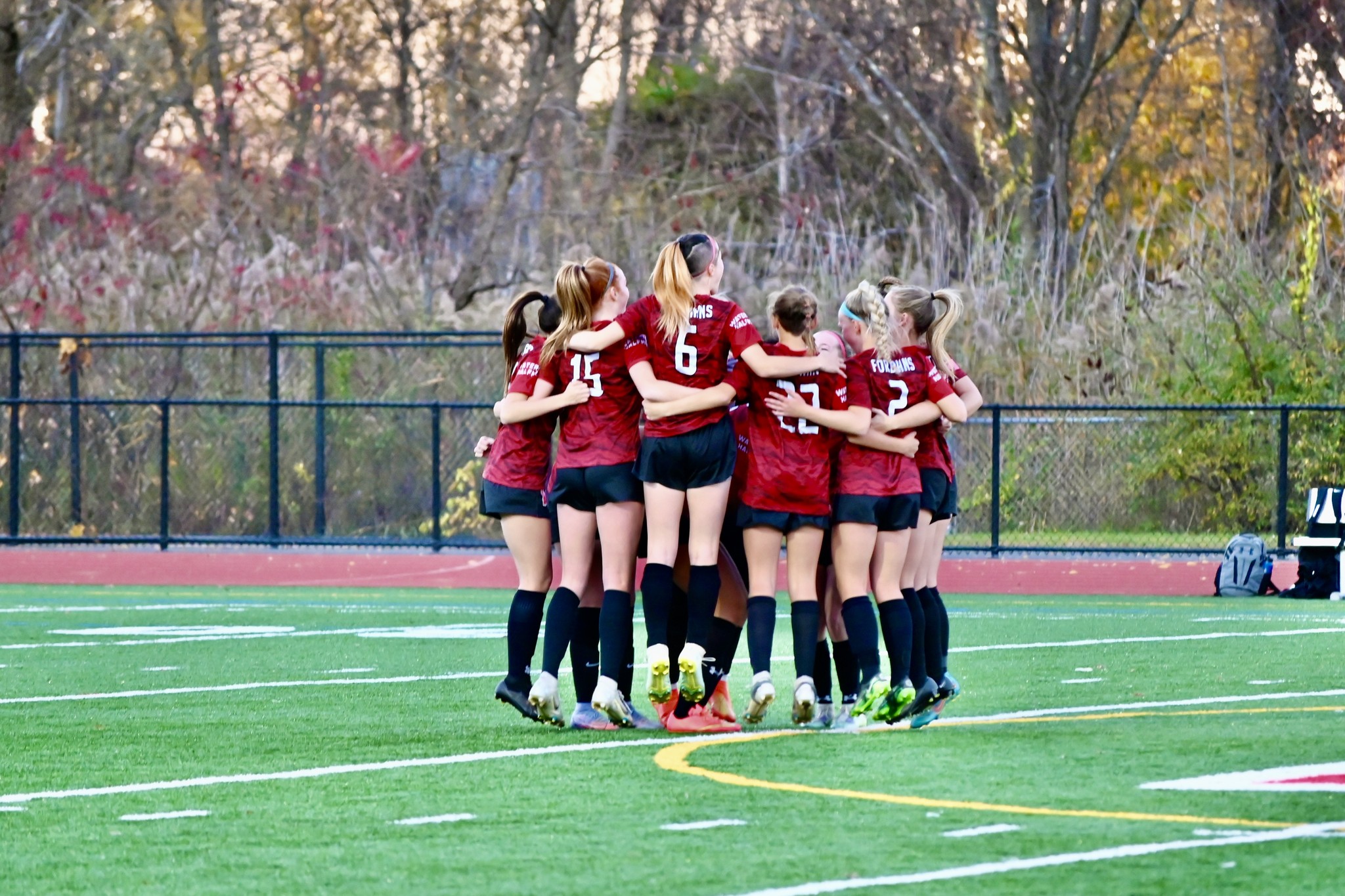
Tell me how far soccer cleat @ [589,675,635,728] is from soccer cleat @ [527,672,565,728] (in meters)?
0.16

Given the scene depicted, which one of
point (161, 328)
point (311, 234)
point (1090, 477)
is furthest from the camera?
point (311, 234)

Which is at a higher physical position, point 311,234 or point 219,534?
point 311,234

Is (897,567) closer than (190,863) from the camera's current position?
No

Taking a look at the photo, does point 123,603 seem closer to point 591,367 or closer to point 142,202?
point 591,367

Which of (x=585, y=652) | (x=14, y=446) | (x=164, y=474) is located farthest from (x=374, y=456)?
(x=585, y=652)

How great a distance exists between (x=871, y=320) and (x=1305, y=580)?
9.26 metres

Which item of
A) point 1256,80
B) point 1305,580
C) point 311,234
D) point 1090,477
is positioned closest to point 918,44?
point 1256,80

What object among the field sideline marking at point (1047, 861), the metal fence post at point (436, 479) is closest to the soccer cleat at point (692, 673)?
the field sideline marking at point (1047, 861)

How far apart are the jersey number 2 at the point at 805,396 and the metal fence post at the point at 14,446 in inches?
592

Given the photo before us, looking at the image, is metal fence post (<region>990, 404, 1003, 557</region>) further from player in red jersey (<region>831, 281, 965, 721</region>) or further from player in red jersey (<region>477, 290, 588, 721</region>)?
player in red jersey (<region>477, 290, 588, 721</region>)

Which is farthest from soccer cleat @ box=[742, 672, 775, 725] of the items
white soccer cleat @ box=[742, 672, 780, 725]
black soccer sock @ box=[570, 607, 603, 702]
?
black soccer sock @ box=[570, 607, 603, 702]

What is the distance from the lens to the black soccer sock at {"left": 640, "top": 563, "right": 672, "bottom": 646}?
29.0 ft

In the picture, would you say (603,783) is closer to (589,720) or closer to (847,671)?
(589,720)

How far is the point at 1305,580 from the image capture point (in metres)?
17.3
